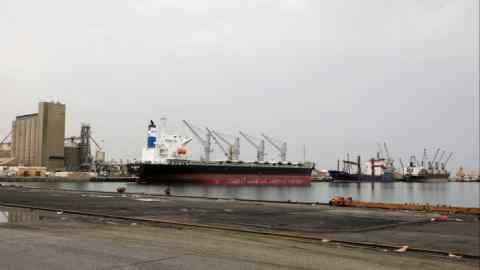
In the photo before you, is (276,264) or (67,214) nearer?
(276,264)

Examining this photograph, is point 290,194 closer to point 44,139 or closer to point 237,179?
point 237,179

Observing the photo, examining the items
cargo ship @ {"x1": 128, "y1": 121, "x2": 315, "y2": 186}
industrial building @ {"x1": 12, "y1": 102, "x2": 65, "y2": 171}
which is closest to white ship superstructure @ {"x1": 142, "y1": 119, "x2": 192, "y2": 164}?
cargo ship @ {"x1": 128, "y1": 121, "x2": 315, "y2": 186}

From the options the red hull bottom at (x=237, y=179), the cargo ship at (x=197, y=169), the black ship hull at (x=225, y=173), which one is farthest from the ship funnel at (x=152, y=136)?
the red hull bottom at (x=237, y=179)

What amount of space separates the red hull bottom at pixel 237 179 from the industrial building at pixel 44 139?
72.7 metres

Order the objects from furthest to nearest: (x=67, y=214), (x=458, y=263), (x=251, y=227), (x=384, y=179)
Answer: (x=384, y=179) < (x=67, y=214) < (x=251, y=227) < (x=458, y=263)

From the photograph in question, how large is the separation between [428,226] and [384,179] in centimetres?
14889

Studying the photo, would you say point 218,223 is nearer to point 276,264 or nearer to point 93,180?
point 276,264

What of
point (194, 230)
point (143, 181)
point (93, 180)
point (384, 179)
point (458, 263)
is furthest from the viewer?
point (384, 179)

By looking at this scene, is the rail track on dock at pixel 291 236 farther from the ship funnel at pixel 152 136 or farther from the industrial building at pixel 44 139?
the industrial building at pixel 44 139

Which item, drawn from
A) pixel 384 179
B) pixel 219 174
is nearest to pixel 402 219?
pixel 219 174

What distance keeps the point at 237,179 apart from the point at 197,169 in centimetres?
948

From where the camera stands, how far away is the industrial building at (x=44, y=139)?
144 meters

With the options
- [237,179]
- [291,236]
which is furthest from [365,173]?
[291,236]

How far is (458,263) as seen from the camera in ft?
29.4
